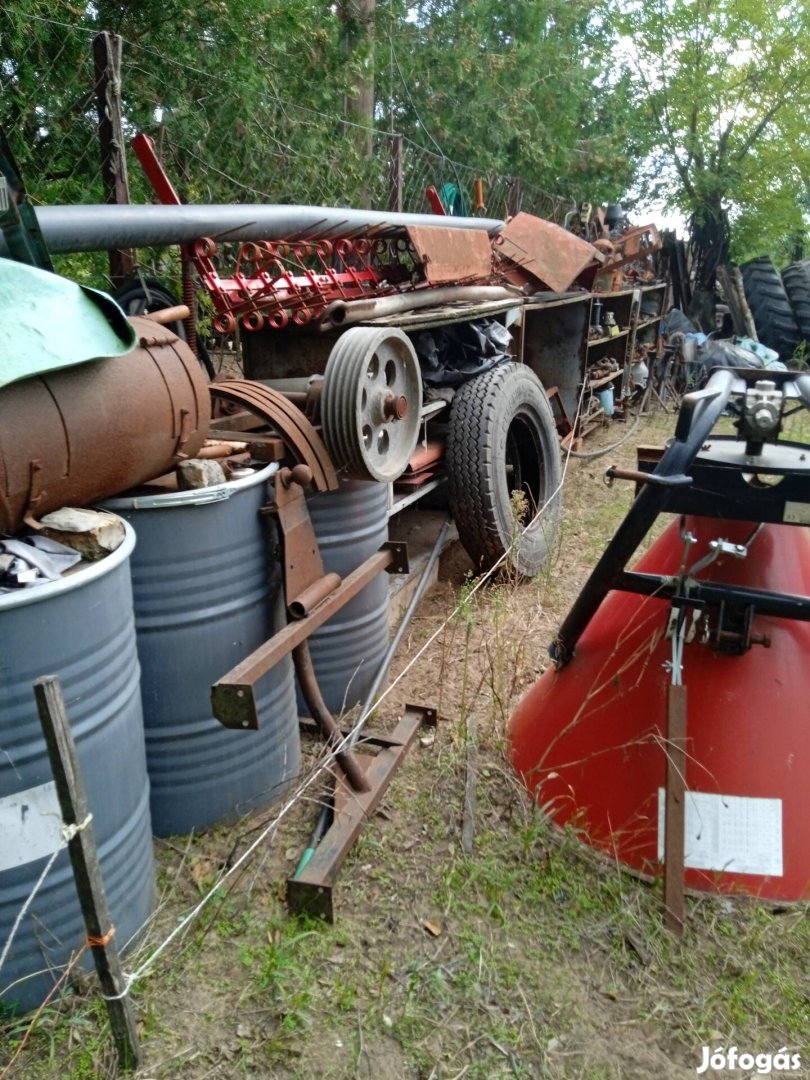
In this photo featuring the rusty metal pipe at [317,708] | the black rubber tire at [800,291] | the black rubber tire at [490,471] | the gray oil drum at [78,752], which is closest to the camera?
the gray oil drum at [78,752]

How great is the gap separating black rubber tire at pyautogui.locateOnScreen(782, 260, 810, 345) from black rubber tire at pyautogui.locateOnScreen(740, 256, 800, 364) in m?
0.07

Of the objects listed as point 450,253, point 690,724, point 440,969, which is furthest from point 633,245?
point 440,969

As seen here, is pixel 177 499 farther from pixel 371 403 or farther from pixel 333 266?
pixel 333 266

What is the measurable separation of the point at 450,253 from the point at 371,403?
159 centimetres

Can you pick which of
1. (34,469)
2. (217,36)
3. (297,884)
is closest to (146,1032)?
(297,884)

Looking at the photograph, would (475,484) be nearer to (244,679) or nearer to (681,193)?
(244,679)

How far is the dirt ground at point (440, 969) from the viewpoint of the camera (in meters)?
1.90

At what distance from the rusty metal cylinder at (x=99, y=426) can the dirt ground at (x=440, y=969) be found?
42.7 inches

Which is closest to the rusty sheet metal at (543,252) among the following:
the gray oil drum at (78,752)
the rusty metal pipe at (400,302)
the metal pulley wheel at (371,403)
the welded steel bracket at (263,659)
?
Answer: the rusty metal pipe at (400,302)

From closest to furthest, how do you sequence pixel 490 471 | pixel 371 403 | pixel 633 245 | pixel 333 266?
1. pixel 371 403
2. pixel 490 471
3. pixel 333 266
4. pixel 633 245

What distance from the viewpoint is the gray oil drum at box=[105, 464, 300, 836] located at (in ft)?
7.54

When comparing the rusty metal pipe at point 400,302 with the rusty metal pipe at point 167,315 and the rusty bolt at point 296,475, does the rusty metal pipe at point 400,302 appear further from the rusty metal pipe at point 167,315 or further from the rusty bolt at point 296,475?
the rusty bolt at point 296,475

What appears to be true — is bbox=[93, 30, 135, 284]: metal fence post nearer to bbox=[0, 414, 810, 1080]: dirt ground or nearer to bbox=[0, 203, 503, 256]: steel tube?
bbox=[0, 203, 503, 256]: steel tube

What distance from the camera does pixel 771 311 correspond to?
11.0 metres
